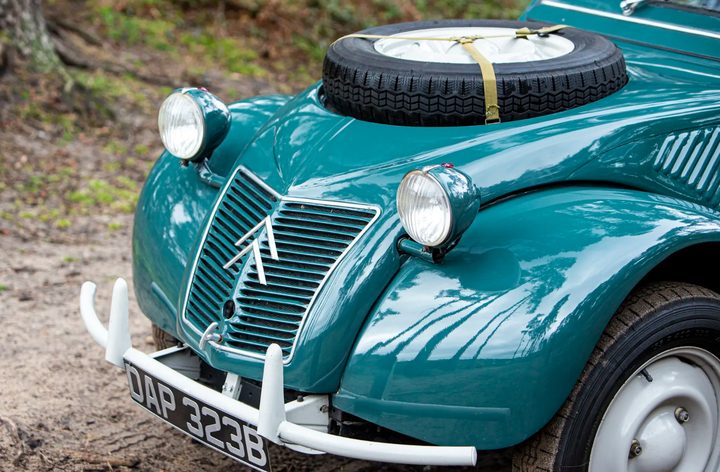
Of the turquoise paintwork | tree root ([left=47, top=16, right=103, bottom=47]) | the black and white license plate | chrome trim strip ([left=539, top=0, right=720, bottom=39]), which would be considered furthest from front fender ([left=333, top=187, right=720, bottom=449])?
tree root ([left=47, top=16, right=103, bottom=47])

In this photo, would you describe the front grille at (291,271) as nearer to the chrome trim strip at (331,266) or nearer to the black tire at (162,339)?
the chrome trim strip at (331,266)

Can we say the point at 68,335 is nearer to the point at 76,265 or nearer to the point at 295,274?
the point at 76,265

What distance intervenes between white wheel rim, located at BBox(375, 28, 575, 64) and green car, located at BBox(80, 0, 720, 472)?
3cm

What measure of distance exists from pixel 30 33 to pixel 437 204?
5.06 metres

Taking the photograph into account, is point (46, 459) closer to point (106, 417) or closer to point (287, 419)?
point (106, 417)

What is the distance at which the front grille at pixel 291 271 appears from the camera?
7.20 ft

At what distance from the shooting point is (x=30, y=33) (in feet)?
19.8

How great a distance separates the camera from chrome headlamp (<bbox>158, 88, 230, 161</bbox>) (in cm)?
277

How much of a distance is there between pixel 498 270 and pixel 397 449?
54cm

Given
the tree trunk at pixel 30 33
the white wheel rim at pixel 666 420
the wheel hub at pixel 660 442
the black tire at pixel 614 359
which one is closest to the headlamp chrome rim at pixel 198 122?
the black tire at pixel 614 359

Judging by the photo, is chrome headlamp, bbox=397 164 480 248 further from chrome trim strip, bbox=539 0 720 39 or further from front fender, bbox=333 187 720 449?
chrome trim strip, bbox=539 0 720 39

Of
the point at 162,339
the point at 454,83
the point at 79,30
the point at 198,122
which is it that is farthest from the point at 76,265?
the point at 79,30

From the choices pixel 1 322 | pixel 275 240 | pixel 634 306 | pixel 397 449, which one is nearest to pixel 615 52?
pixel 634 306

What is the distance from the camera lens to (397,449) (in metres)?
1.95
